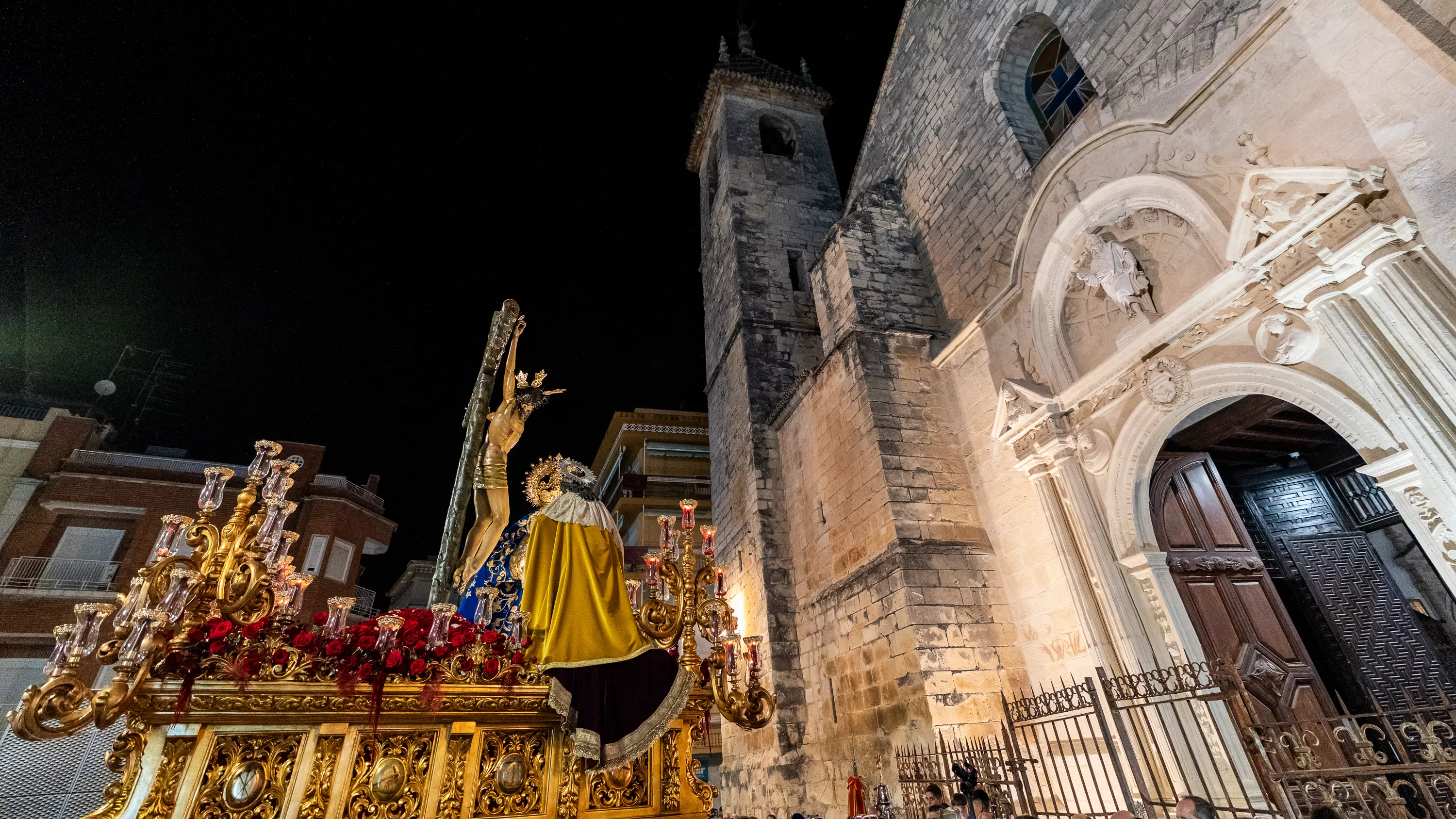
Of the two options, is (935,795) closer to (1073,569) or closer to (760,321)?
(1073,569)

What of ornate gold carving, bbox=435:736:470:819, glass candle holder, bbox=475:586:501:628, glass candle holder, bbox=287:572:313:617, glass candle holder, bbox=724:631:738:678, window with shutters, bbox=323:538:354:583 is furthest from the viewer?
window with shutters, bbox=323:538:354:583

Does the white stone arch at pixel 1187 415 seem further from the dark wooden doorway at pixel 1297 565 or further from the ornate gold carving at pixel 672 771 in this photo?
the ornate gold carving at pixel 672 771

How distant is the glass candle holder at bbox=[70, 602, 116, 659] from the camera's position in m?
2.69

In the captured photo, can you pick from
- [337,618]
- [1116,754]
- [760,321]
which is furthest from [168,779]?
[760,321]

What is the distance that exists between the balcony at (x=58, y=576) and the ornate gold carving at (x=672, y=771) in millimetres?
16838

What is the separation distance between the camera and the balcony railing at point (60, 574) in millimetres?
13117

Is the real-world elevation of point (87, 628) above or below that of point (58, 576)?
below

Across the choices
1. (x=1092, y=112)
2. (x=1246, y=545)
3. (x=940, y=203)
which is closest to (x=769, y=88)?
(x=940, y=203)

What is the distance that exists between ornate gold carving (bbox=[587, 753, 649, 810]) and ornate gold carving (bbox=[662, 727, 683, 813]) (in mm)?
11

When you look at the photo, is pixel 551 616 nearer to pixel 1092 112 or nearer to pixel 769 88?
pixel 1092 112

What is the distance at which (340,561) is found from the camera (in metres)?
16.7

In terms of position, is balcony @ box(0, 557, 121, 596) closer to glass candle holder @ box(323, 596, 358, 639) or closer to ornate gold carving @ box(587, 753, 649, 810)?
glass candle holder @ box(323, 596, 358, 639)

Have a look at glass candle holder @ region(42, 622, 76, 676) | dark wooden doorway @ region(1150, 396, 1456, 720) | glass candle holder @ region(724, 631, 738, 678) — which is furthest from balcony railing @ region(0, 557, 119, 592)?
dark wooden doorway @ region(1150, 396, 1456, 720)

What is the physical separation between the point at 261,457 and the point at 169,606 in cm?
102
